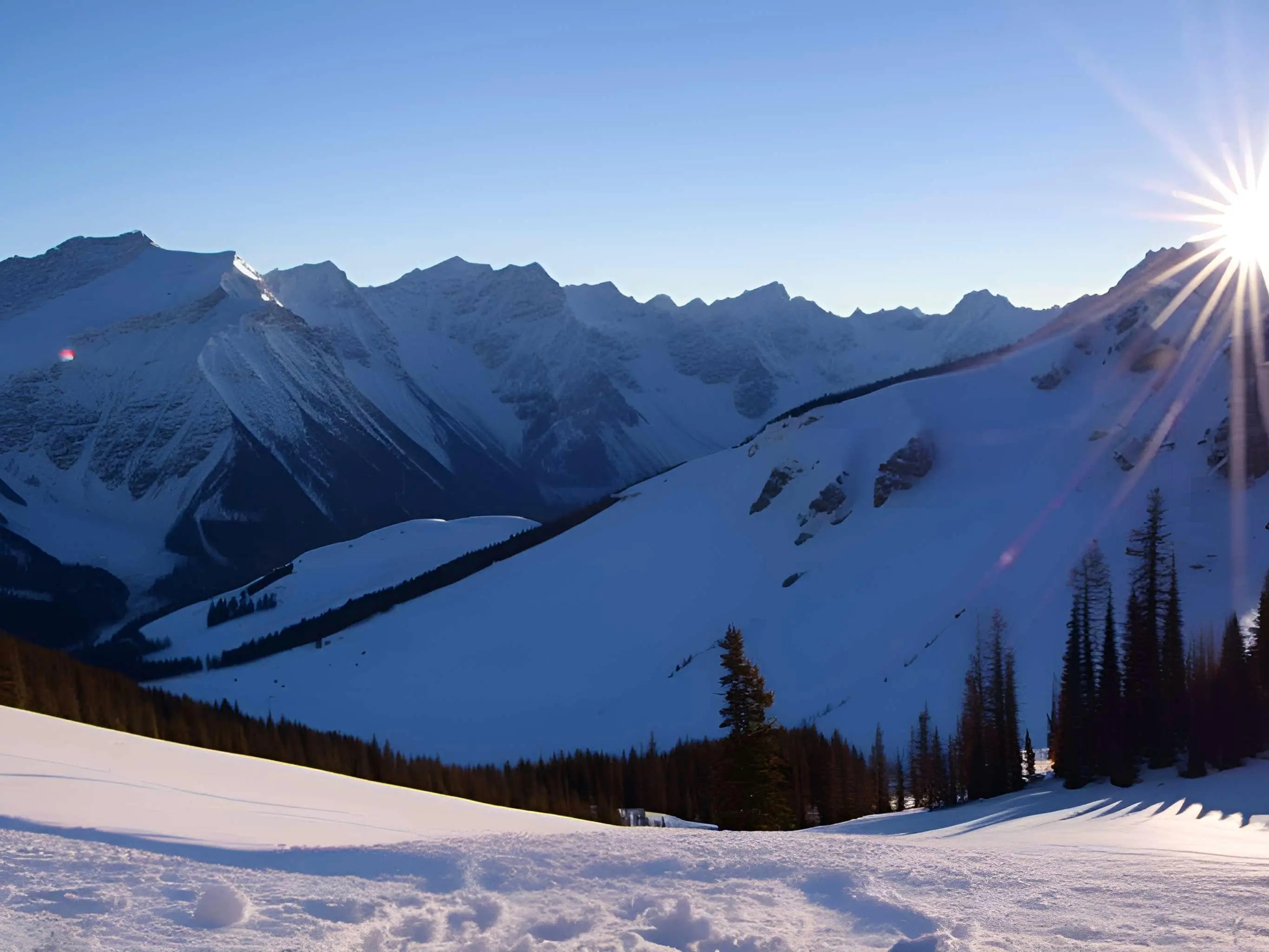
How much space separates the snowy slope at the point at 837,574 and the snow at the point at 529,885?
6910cm

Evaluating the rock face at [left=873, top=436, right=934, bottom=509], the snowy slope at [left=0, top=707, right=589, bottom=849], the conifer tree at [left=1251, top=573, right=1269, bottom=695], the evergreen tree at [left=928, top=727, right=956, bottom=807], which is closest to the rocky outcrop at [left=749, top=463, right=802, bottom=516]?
the rock face at [left=873, top=436, right=934, bottom=509]

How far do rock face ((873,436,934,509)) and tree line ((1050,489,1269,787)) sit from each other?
77633 mm

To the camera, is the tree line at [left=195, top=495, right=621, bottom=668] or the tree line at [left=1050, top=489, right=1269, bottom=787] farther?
the tree line at [left=195, top=495, right=621, bottom=668]

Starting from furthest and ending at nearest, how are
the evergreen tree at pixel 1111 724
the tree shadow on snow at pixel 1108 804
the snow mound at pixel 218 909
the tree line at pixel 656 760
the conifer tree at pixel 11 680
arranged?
the evergreen tree at pixel 1111 724, the tree line at pixel 656 760, the conifer tree at pixel 11 680, the tree shadow on snow at pixel 1108 804, the snow mound at pixel 218 909

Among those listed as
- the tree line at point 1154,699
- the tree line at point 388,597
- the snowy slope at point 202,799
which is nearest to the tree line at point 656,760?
the tree line at point 1154,699

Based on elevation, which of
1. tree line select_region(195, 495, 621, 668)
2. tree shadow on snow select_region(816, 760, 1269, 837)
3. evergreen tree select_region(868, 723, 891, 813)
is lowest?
evergreen tree select_region(868, 723, 891, 813)

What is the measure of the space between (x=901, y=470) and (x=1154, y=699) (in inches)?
3525

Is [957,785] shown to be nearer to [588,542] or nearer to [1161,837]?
[1161,837]

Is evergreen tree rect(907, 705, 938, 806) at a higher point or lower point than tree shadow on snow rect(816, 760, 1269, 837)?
lower

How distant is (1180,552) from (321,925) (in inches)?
3874

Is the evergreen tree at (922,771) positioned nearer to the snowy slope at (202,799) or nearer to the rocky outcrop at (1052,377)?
the snowy slope at (202,799)

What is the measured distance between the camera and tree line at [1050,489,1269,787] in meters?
36.5

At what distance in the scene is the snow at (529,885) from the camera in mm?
9773

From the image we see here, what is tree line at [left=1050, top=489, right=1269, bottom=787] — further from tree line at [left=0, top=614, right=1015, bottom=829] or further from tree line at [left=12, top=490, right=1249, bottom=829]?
tree line at [left=0, top=614, right=1015, bottom=829]
